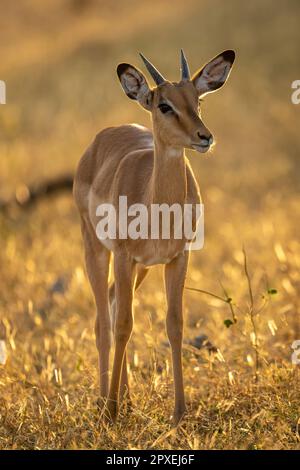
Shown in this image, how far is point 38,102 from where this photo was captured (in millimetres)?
19938

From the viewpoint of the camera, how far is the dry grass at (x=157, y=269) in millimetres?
5789

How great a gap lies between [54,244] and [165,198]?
17.3ft

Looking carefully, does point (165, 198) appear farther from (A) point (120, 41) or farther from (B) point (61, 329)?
(A) point (120, 41)

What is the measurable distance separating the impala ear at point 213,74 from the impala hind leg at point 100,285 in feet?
4.74

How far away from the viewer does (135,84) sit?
6020mm

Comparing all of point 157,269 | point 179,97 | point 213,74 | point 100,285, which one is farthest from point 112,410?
point 157,269

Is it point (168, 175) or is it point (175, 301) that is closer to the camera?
point (168, 175)

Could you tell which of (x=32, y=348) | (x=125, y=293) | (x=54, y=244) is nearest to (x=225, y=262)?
(x=54, y=244)

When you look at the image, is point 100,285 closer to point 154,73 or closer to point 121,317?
point 121,317

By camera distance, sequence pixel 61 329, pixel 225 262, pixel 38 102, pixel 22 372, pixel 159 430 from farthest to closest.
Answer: pixel 38 102 → pixel 225 262 → pixel 61 329 → pixel 22 372 → pixel 159 430

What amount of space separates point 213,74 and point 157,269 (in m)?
4.17

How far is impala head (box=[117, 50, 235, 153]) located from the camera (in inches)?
218

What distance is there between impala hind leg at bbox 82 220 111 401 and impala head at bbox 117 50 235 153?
1.25m

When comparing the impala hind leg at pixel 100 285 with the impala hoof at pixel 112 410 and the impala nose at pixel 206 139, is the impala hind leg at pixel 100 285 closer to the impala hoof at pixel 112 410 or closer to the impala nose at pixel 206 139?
the impala hoof at pixel 112 410
